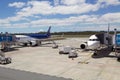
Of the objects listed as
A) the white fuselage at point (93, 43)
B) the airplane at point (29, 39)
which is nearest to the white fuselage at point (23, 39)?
the airplane at point (29, 39)

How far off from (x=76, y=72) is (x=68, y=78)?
262cm

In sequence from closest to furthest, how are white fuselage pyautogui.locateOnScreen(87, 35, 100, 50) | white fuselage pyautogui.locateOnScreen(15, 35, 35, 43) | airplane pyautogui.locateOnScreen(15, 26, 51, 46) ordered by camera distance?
white fuselage pyautogui.locateOnScreen(87, 35, 100, 50), white fuselage pyautogui.locateOnScreen(15, 35, 35, 43), airplane pyautogui.locateOnScreen(15, 26, 51, 46)

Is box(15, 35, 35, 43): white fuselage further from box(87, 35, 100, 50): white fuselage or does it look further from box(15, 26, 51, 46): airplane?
box(87, 35, 100, 50): white fuselage

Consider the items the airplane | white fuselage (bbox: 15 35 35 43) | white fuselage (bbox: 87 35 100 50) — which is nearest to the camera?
white fuselage (bbox: 87 35 100 50)

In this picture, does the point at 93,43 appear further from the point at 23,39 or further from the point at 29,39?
the point at 29,39

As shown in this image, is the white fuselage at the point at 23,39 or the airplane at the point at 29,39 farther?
the airplane at the point at 29,39

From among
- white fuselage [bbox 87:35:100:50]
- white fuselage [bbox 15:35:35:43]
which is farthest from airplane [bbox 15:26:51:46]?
white fuselage [bbox 87:35:100:50]

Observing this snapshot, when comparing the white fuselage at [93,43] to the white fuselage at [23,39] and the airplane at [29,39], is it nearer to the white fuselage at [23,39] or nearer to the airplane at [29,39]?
the airplane at [29,39]

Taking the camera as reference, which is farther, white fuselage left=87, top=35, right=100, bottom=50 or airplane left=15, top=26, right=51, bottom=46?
airplane left=15, top=26, right=51, bottom=46

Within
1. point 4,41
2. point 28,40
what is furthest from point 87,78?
point 28,40

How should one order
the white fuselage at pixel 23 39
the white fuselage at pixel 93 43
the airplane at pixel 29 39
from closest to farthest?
1. the white fuselage at pixel 93 43
2. the white fuselage at pixel 23 39
3. the airplane at pixel 29 39

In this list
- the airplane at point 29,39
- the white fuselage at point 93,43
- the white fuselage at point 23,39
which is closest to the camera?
the white fuselage at point 93,43

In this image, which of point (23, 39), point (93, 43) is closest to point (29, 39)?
point (23, 39)

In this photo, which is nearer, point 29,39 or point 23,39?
point 23,39
